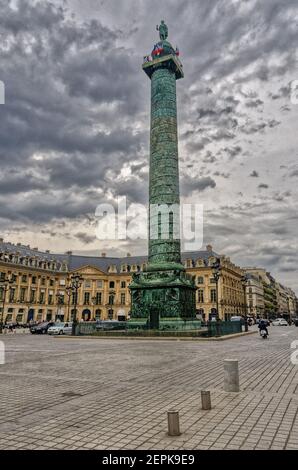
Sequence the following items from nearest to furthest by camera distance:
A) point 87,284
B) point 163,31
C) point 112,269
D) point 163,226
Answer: point 163,226, point 163,31, point 87,284, point 112,269

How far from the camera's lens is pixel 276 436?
497 cm

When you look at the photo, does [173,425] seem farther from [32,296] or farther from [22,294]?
[32,296]

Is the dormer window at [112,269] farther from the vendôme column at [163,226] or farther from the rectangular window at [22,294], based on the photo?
the vendôme column at [163,226]

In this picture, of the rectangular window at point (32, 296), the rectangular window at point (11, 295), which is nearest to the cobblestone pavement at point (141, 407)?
the rectangular window at point (11, 295)

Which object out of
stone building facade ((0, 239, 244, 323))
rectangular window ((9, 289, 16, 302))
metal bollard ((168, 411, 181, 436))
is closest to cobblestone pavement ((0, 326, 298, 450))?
metal bollard ((168, 411, 181, 436))

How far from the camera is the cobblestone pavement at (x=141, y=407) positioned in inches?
192

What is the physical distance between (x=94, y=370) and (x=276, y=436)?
6.81 metres

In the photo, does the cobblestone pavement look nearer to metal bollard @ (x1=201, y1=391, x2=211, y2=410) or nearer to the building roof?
metal bollard @ (x1=201, y1=391, x2=211, y2=410)

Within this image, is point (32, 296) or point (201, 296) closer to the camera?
point (201, 296)

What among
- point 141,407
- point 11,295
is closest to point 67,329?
point 141,407

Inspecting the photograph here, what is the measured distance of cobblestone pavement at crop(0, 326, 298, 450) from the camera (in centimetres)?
488

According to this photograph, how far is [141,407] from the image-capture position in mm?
6578
